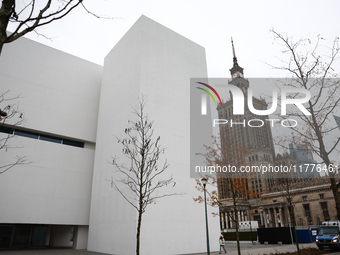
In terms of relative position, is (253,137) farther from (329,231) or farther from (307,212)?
(329,231)

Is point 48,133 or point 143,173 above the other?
point 48,133

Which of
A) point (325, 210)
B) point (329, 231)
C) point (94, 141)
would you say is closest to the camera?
point (329, 231)

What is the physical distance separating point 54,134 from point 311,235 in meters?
35.3

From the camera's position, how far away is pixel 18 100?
80.9 feet

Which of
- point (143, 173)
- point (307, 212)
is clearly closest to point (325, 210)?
point (307, 212)

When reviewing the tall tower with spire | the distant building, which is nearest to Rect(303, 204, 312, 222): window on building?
the distant building

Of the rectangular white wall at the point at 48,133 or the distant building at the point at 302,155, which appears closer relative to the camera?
the distant building at the point at 302,155

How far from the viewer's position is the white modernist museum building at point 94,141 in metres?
20.5

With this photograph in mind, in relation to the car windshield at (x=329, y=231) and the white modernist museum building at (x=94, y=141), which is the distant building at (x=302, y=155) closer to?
the car windshield at (x=329, y=231)

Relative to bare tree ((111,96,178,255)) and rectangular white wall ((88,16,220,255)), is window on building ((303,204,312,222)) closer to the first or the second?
rectangular white wall ((88,16,220,255))

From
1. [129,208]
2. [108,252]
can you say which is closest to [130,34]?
[129,208]

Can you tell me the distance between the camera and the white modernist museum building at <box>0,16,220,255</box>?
2048cm

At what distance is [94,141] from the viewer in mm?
28656

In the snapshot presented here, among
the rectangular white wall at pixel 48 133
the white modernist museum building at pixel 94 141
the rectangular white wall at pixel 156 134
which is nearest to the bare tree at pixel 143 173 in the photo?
the rectangular white wall at pixel 156 134
